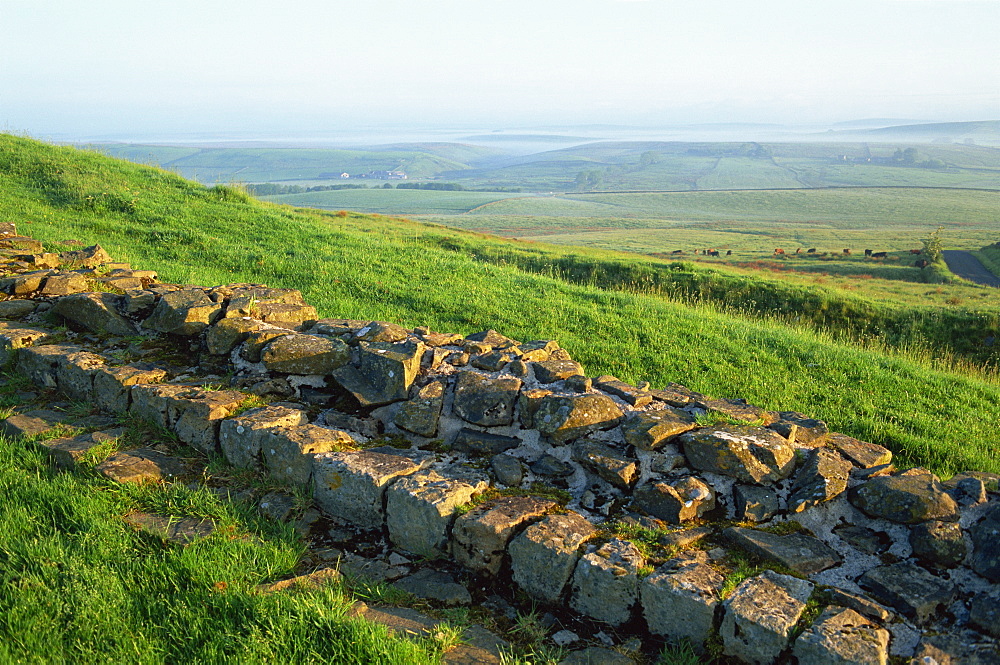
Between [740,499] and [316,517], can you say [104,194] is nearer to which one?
[316,517]

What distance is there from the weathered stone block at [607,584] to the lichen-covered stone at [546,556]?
88 millimetres

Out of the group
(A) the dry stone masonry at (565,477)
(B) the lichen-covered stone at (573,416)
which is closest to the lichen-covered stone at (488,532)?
(A) the dry stone masonry at (565,477)

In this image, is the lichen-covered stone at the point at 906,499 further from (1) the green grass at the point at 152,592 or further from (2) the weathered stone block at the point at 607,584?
(1) the green grass at the point at 152,592

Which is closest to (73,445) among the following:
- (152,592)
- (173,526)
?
(173,526)

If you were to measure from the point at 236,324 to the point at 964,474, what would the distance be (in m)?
7.26

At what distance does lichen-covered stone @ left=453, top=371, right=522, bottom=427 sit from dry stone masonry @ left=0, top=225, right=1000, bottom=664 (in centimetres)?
2

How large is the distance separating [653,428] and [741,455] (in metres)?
0.70

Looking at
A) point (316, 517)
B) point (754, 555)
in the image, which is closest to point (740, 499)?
point (754, 555)

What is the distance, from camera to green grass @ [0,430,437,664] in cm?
329

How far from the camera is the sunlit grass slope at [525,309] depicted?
790 cm

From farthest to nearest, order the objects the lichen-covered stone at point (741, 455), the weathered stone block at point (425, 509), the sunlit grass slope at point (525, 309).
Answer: the sunlit grass slope at point (525, 309), the lichen-covered stone at point (741, 455), the weathered stone block at point (425, 509)

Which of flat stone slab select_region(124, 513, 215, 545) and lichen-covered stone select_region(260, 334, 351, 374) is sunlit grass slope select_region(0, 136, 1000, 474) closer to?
lichen-covered stone select_region(260, 334, 351, 374)

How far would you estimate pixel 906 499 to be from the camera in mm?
4219

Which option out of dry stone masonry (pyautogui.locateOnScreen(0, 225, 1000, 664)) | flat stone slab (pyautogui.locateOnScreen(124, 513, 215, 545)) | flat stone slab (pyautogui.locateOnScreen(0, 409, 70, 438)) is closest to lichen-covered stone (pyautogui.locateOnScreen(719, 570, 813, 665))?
dry stone masonry (pyautogui.locateOnScreen(0, 225, 1000, 664))
